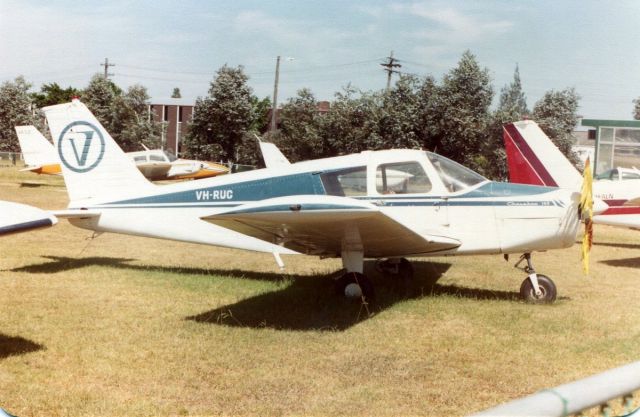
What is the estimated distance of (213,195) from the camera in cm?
837

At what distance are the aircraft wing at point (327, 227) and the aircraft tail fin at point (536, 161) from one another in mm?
5783

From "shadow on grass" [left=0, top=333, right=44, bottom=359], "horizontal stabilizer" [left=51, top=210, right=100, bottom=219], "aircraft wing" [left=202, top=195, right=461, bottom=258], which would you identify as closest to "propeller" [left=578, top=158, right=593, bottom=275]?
"aircraft wing" [left=202, top=195, right=461, bottom=258]

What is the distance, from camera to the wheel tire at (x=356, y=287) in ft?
23.6

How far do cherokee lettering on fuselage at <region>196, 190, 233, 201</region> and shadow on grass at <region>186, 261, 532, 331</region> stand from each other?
1541 millimetres

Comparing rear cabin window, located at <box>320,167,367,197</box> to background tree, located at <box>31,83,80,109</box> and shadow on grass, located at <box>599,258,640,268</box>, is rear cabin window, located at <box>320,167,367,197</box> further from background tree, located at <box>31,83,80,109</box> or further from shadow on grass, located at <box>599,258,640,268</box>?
background tree, located at <box>31,83,80,109</box>

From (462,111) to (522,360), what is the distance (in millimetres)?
22900

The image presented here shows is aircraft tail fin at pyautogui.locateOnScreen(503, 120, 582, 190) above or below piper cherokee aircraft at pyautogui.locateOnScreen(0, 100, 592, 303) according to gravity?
above

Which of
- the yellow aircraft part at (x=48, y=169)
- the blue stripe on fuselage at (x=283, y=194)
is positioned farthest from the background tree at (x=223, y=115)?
the blue stripe on fuselage at (x=283, y=194)

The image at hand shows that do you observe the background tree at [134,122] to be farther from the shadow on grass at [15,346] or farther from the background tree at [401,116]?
the shadow on grass at [15,346]

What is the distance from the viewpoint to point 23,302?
6.84 metres

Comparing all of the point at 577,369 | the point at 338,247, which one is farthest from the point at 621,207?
the point at 577,369

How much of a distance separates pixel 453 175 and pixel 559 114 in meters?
23.0

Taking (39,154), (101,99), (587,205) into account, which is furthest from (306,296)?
(101,99)

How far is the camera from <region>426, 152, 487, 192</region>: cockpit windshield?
7.56m
